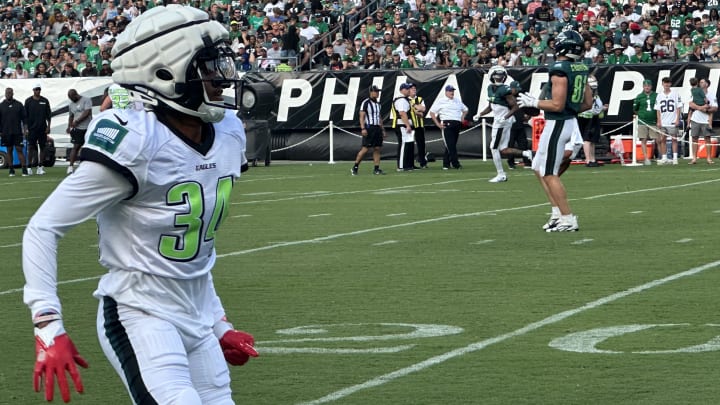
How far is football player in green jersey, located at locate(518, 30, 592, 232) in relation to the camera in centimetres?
1392

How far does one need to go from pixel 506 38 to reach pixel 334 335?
25241 mm

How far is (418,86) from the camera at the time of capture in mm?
31594

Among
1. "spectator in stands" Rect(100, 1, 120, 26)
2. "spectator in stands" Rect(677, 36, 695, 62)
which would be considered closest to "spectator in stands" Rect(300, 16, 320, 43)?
"spectator in stands" Rect(100, 1, 120, 26)

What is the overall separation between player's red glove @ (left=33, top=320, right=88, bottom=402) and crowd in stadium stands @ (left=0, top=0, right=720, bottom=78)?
1092 inches

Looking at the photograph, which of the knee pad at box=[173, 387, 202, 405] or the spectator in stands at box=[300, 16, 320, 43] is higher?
the spectator in stands at box=[300, 16, 320, 43]

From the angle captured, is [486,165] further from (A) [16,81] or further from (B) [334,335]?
(B) [334,335]

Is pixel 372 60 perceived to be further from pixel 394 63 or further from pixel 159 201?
pixel 159 201

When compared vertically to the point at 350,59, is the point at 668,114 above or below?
below

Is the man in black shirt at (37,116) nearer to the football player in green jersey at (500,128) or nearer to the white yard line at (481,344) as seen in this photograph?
the football player in green jersey at (500,128)

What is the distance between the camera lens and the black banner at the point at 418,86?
98.1 ft

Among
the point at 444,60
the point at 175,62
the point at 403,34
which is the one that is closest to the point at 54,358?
the point at 175,62

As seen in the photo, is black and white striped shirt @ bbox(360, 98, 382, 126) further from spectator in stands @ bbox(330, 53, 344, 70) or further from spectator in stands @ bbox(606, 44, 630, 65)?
spectator in stands @ bbox(330, 53, 344, 70)

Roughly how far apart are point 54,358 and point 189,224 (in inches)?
25.8

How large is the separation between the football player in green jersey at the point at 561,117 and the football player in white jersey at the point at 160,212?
9599mm
